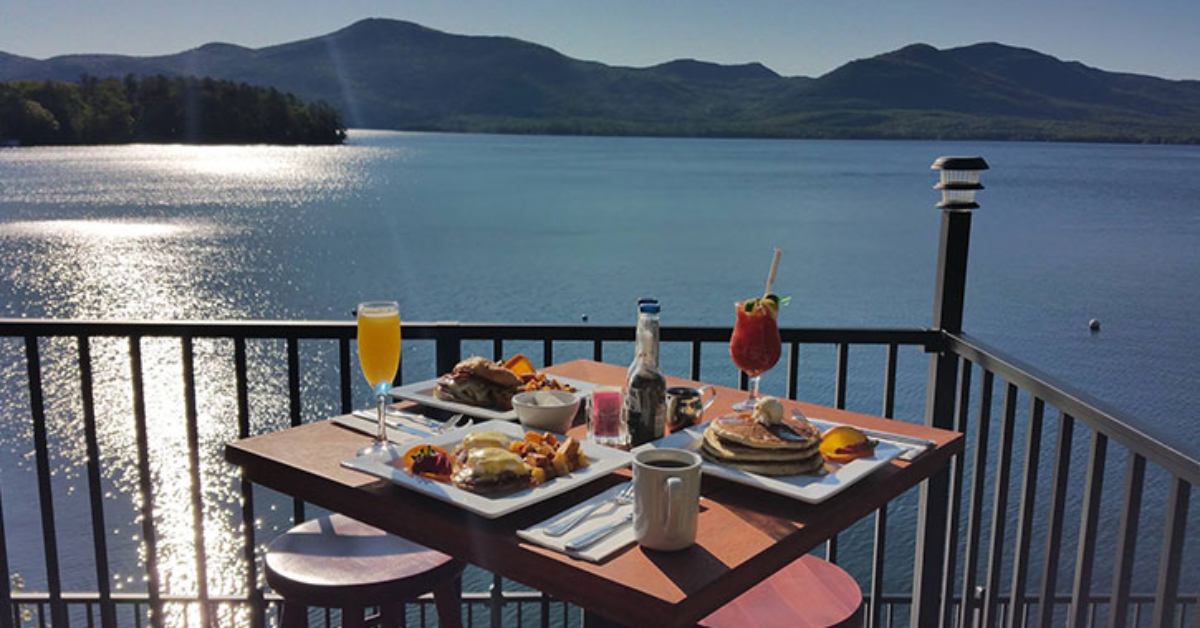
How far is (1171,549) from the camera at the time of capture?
1383mm

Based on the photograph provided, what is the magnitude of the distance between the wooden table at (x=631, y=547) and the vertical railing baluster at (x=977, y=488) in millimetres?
625

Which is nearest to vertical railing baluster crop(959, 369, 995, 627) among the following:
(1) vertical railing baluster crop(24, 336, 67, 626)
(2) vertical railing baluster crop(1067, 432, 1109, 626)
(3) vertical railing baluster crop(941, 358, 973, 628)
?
(3) vertical railing baluster crop(941, 358, 973, 628)

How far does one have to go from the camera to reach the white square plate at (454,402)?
70.6 inches

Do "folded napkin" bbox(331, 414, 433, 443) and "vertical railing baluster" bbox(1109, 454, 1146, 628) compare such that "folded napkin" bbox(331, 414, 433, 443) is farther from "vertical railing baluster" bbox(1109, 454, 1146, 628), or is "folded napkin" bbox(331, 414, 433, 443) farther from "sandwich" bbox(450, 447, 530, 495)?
"vertical railing baluster" bbox(1109, 454, 1146, 628)

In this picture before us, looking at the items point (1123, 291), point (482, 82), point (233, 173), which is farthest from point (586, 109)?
point (1123, 291)

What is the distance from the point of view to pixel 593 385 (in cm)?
201

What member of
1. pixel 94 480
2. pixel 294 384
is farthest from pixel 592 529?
pixel 94 480

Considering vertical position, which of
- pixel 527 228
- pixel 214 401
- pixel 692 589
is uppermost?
pixel 692 589

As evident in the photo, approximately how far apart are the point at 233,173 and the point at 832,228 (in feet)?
179

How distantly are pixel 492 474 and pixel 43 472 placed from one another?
1.71 metres

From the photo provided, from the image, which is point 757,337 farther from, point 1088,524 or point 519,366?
point 1088,524

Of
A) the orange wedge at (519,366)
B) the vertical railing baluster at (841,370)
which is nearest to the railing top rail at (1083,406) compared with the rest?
the vertical railing baluster at (841,370)

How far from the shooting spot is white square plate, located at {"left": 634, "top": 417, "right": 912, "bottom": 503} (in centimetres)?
136

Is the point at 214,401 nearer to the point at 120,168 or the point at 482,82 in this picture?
the point at 120,168
